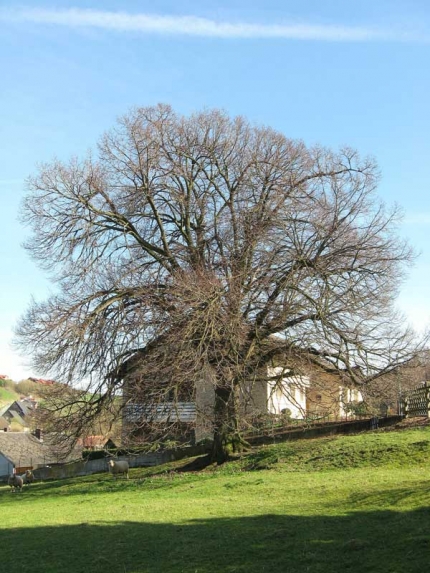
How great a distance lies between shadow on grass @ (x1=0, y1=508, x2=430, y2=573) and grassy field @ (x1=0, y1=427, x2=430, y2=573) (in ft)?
0.08

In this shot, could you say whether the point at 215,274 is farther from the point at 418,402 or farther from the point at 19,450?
the point at 19,450

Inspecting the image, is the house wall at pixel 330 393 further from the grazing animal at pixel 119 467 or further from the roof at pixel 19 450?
the roof at pixel 19 450

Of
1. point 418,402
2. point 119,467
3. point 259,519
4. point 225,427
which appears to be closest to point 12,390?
point 119,467

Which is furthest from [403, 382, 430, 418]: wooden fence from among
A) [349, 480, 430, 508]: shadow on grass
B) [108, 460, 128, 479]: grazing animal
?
[349, 480, 430, 508]: shadow on grass

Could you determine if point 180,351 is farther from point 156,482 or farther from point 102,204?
point 102,204

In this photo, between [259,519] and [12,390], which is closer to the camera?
[259,519]

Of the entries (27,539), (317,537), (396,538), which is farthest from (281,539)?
(27,539)

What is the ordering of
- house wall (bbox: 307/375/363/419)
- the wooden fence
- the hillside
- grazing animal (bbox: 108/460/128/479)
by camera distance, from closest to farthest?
1. house wall (bbox: 307/375/363/419)
2. the wooden fence
3. grazing animal (bbox: 108/460/128/479)
4. the hillside

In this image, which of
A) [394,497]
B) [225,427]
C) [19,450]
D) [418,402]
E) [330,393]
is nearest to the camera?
[394,497]

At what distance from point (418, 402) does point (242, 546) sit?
61.8 ft

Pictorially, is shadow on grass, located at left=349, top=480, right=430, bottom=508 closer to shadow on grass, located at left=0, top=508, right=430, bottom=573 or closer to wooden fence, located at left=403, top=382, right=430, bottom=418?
shadow on grass, located at left=0, top=508, right=430, bottom=573

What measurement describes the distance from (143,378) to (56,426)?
3864 mm

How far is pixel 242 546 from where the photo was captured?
11.0 metres

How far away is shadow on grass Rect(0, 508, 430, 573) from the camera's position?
924cm
